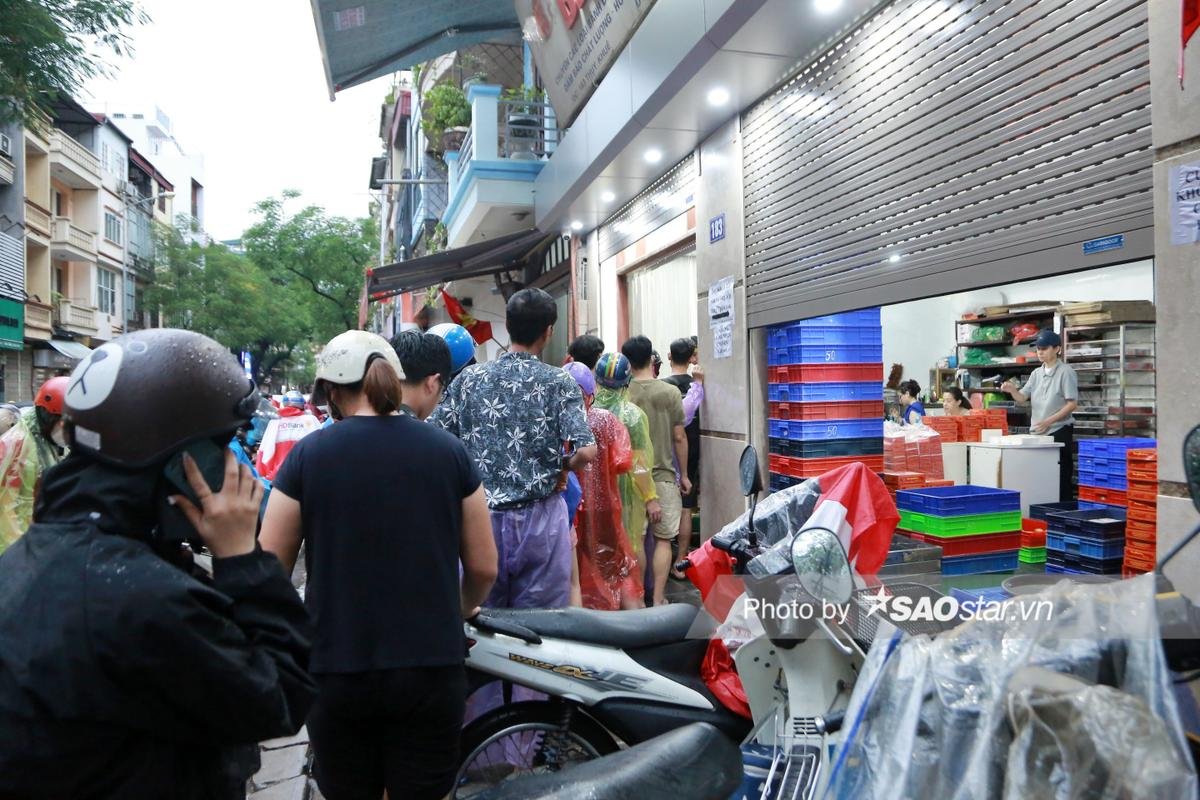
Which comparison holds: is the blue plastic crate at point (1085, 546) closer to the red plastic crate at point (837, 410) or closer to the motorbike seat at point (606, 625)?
the red plastic crate at point (837, 410)

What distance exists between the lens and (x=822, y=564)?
2.37 metres

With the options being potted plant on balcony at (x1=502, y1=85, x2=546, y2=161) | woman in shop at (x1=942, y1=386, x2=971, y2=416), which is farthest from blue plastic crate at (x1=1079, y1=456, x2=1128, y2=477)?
potted plant on balcony at (x1=502, y1=85, x2=546, y2=161)

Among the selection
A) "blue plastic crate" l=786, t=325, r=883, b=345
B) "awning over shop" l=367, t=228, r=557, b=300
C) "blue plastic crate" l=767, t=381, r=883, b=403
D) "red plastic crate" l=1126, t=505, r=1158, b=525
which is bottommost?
"red plastic crate" l=1126, t=505, r=1158, b=525

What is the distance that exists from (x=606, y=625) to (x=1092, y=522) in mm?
2572

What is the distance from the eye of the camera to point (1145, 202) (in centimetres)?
308

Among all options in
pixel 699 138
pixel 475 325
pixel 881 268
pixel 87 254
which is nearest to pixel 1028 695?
pixel 881 268

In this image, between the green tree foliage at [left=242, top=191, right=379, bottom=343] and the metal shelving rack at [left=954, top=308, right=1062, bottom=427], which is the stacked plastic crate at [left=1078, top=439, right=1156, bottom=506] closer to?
the metal shelving rack at [left=954, top=308, right=1062, bottom=427]

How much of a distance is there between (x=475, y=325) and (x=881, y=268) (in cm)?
642

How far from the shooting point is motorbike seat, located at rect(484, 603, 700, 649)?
9.96 feet

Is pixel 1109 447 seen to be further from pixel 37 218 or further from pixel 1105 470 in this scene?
pixel 37 218

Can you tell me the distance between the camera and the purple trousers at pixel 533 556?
12.0 feet

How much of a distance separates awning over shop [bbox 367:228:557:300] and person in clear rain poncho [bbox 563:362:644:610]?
6985mm

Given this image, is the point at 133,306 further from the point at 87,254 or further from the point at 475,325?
the point at 475,325

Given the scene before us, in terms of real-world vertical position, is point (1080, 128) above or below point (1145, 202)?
above
